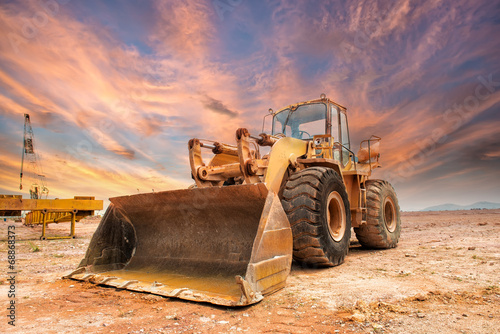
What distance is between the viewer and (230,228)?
4.37 meters

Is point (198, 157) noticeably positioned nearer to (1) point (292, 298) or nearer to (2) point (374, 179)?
(1) point (292, 298)

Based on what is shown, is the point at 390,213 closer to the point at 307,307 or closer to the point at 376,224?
the point at 376,224

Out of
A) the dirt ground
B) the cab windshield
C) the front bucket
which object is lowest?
the dirt ground

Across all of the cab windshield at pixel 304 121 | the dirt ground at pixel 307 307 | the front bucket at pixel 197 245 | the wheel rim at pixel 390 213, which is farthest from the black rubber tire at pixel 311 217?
the wheel rim at pixel 390 213

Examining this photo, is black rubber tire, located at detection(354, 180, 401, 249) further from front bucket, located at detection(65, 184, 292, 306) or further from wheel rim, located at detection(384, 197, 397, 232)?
front bucket, located at detection(65, 184, 292, 306)

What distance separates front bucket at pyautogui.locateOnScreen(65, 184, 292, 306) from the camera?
3.34 metres

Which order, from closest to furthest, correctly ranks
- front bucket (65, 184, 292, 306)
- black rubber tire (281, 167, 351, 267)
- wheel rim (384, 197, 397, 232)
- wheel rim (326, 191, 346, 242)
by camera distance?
1. front bucket (65, 184, 292, 306)
2. black rubber tire (281, 167, 351, 267)
3. wheel rim (326, 191, 346, 242)
4. wheel rim (384, 197, 397, 232)

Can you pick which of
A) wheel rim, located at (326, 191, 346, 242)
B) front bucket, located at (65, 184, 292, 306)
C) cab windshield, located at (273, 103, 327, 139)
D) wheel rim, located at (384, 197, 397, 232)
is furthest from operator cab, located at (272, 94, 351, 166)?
front bucket, located at (65, 184, 292, 306)

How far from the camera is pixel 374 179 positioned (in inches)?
319

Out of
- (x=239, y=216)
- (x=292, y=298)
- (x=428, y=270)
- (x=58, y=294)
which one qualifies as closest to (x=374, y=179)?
(x=428, y=270)

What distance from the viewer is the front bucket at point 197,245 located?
3340 mm

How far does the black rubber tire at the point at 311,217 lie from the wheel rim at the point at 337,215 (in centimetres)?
26

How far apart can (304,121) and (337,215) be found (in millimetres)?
2329

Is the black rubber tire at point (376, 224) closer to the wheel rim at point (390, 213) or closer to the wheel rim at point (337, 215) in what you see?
the wheel rim at point (390, 213)
